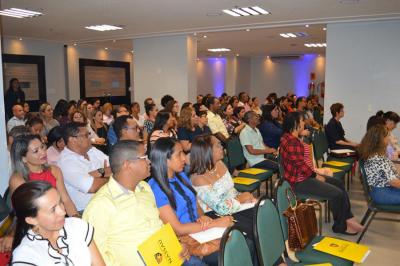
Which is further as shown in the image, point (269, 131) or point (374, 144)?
point (269, 131)

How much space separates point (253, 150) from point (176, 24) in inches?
163

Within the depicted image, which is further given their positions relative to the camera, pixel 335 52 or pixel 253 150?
pixel 335 52

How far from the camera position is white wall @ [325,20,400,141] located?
24.2 ft

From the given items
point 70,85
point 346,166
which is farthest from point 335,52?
point 70,85

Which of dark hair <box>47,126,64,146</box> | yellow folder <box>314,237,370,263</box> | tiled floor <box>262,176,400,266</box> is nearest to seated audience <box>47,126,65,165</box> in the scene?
dark hair <box>47,126,64,146</box>

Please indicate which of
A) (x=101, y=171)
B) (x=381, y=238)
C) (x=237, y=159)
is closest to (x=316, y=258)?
(x=381, y=238)

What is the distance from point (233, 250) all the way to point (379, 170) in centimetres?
273

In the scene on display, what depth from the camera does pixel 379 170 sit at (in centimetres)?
391

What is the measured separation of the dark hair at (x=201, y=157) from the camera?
121 inches

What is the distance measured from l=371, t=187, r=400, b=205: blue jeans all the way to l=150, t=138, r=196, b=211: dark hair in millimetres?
2310

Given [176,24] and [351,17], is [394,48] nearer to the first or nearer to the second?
[351,17]

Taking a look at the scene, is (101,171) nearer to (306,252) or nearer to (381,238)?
(306,252)

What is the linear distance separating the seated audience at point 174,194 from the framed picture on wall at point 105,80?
1120 cm

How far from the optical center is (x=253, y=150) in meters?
5.43
